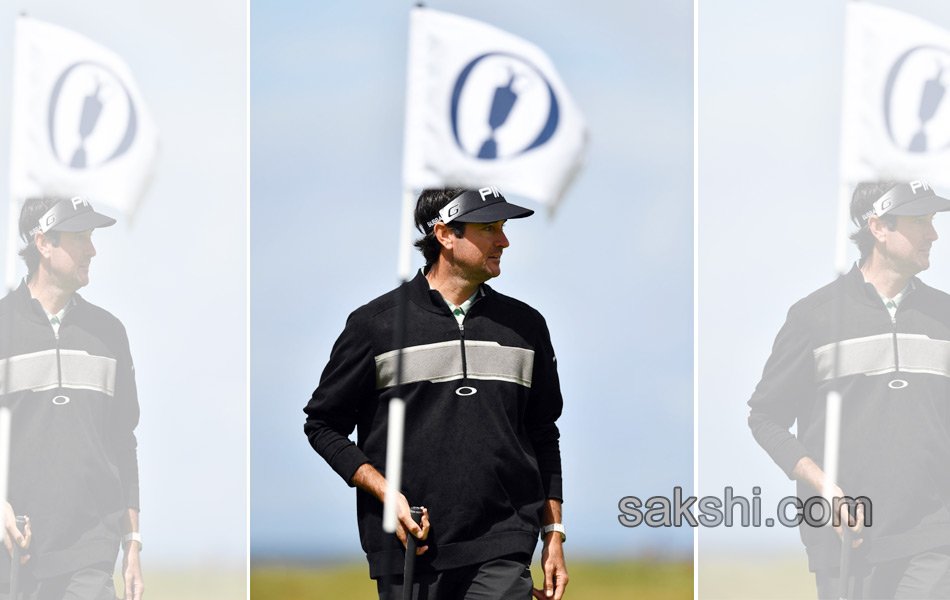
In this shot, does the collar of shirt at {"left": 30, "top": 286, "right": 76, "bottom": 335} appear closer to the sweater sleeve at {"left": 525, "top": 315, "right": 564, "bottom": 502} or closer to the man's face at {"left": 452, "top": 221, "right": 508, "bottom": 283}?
the man's face at {"left": 452, "top": 221, "right": 508, "bottom": 283}

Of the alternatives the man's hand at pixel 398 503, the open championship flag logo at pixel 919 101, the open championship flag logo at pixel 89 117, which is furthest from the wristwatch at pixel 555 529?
the open championship flag logo at pixel 89 117

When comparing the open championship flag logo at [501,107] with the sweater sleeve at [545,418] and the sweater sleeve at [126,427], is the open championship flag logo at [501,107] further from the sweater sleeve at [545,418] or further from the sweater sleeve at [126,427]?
the sweater sleeve at [126,427]

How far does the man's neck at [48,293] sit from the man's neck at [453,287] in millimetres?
1846

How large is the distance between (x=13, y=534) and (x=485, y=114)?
2509 millimetres

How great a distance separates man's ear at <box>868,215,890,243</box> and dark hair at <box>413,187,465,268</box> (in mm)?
1869

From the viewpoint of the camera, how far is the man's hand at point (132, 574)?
5.07m

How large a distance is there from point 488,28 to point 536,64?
0.23m

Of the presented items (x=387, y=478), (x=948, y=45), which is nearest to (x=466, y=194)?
(x=387, y=478)

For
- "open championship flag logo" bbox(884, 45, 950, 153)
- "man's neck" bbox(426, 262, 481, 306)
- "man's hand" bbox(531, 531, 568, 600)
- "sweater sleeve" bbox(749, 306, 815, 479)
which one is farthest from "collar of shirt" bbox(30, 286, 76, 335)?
"open championship flag logo" bbox(884, 45, 950, 153)

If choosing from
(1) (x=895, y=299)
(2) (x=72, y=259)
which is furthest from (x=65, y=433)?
(1) (x=895, y=299)

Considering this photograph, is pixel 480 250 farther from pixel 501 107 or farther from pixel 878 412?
pixel 878 412

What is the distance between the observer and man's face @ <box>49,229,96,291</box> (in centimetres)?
529

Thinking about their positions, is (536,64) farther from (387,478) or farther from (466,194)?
(387,478)

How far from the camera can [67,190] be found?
209 inches
